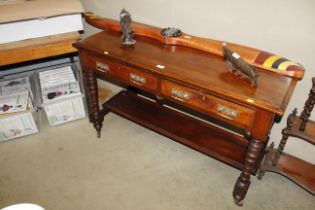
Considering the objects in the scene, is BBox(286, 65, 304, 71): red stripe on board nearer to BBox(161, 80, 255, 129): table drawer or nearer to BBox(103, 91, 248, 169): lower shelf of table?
BBox(161, 80, 255, 129): table drawer

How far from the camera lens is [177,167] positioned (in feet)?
6.43

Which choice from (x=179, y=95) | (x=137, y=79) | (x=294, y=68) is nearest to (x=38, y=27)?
(x=137, y=79)

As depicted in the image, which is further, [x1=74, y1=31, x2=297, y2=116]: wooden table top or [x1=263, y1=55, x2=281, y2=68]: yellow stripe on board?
[x1=263, y1=55, x2=281, y2=68]: yellow stripe on board

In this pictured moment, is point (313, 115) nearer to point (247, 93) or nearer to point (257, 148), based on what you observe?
point (257, 148)

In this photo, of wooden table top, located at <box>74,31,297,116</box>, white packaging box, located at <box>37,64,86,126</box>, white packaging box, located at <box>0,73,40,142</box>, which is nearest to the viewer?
wooden table top, located at <box>74,31,297,116</box>

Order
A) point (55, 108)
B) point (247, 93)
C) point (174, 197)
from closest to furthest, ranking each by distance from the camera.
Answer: point (247, 93) < point (174, 197) < point (55, 108)

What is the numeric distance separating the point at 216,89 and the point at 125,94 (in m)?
1.15

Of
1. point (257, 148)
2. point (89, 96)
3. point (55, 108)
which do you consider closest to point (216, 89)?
point (257, 148)

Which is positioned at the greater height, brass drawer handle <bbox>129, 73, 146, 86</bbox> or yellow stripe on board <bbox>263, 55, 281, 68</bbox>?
yellow stripe on board <bbox>263, 55, 281, 68</bbox>

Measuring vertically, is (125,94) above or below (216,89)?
below

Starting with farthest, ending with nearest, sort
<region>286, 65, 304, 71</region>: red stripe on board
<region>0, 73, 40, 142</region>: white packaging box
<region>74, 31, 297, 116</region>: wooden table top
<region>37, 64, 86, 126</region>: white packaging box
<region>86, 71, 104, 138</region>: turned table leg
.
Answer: <region>37, 64, 86, 126</region>: white packaging box < <region>0, 73, 40, 142</region>: white packaging box < <region>86, 71, 104, 138</region>: turned table leg < <region>286, 65, 304, 71</region>: red stripe on board < <region>74, 31, 297, 116</region>: wooden table top

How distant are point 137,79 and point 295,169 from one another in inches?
47.4

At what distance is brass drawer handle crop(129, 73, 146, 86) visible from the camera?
1.56 m

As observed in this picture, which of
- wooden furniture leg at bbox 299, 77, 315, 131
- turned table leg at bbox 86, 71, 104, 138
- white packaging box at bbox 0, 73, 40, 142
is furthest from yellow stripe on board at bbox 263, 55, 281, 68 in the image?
white packaging box at bbox 0, 73, 40, 142
